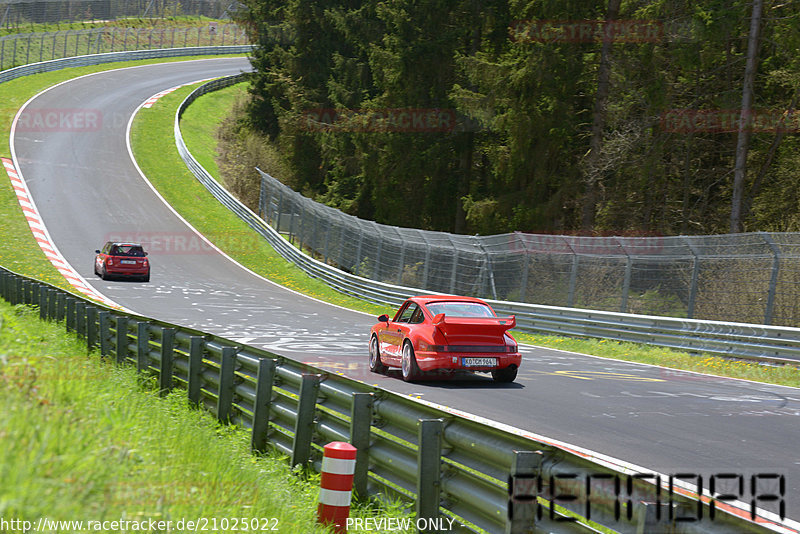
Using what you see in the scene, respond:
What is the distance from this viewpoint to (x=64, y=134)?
61.5 metres

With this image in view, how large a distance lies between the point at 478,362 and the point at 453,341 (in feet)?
1.86

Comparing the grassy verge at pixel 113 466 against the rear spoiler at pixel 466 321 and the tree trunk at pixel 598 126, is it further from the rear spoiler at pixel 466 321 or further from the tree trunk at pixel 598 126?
the tree trunk at pixel 598 126

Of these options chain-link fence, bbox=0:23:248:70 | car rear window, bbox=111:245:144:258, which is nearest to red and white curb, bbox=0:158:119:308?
car rear window, bbox=111:245:144:258

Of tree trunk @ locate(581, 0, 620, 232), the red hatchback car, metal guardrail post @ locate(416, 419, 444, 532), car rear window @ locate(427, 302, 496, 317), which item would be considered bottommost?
the red hatchback car

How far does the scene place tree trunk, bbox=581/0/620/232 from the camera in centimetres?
3403

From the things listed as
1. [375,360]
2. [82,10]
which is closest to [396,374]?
[375,360]

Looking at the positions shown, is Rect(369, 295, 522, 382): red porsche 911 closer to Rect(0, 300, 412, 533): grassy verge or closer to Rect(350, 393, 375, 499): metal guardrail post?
Rect(0, 300, 412, 533): grassy verge

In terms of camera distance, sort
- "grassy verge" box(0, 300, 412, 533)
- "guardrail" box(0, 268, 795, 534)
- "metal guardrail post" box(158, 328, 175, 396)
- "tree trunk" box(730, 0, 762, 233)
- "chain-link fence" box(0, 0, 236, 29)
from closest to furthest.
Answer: "grassy verge" box(0, 300, 412, 533) → "guardrail" box(0, 268, 795, 534) → "metal guardrail post" box(158, 328, 175, 396) → "tree trunk" box(730, 0, 762, 233) → "chain-link fence" box(0, 0, 236, 29)

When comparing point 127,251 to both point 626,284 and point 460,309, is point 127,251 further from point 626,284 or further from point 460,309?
point 460,309

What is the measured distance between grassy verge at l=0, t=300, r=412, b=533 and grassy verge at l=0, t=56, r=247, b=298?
25484 mm

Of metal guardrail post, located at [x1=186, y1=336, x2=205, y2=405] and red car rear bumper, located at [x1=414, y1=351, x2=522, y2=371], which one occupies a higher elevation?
metal guardrail post, located at [x1=186, y1=336, x2=205, y2=405]

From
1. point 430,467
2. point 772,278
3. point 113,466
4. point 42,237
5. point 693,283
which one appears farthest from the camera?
point 42,237

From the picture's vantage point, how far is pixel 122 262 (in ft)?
113

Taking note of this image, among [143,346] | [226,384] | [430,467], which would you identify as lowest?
[143,346]
